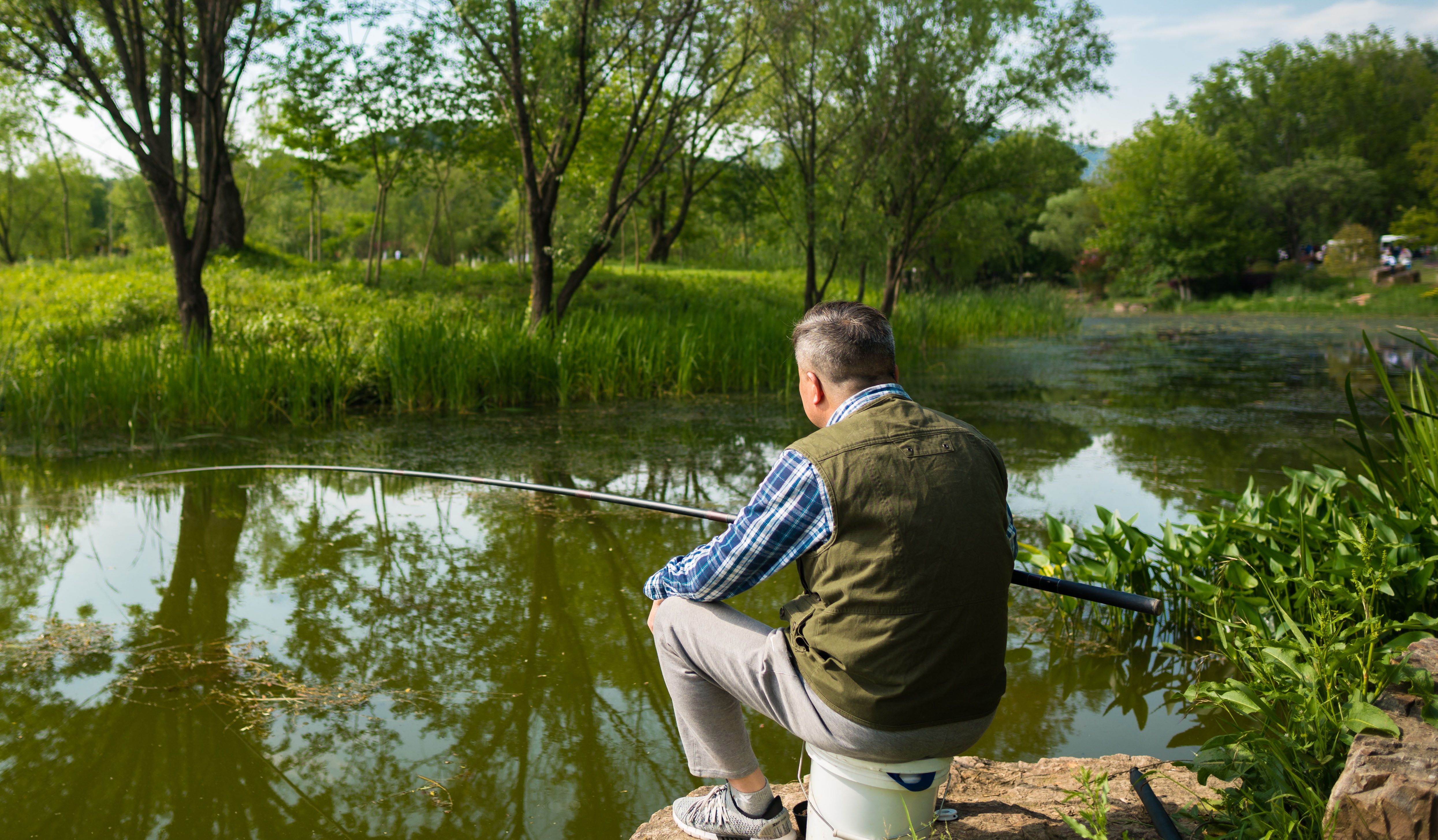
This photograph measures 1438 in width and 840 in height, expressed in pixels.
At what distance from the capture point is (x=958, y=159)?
16.7 meters

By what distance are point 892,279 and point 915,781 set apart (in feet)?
52.9

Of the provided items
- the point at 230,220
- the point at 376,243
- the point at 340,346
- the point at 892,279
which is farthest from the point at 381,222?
the point at 340,346

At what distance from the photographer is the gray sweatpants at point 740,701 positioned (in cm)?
171

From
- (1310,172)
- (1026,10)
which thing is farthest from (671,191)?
(1310,172)

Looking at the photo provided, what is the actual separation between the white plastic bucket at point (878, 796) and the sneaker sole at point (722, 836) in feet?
0.78

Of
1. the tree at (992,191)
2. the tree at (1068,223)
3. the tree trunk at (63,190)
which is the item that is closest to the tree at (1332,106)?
the tree at (1068,223)

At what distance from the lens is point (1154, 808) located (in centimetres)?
187

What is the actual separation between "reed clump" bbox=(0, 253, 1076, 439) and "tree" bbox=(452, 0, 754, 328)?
1097 mm

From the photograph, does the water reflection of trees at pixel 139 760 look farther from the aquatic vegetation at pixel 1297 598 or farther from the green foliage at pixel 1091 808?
the aquatic vegetation at pixel 1297 598

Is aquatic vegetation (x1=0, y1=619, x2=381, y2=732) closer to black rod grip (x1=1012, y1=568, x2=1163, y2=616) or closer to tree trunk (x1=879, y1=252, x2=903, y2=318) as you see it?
black rod grip (x1=1012, y1=568, x2=1163, y2=616)

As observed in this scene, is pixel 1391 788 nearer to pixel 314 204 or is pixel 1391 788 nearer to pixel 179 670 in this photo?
pixel 179 670

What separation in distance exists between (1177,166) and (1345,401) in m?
31.9

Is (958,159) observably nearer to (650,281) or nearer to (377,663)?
(650,281)

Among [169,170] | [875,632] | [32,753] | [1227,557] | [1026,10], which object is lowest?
[32,753]
